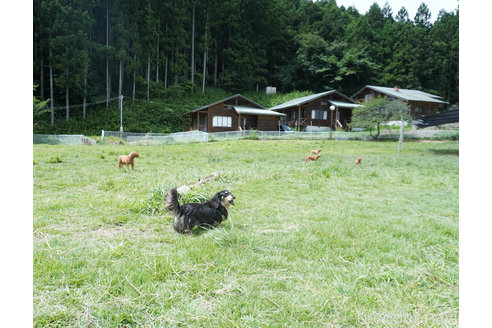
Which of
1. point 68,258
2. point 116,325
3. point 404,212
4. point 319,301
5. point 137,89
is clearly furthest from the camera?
point 137,89

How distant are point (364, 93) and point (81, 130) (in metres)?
31.8

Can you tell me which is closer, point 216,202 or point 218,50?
point 216,202

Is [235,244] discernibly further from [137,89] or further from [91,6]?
[91,6]

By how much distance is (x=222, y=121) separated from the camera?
26.3 meters

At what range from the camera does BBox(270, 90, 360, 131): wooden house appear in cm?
2970

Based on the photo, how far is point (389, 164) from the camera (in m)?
9.62

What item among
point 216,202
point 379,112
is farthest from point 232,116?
point 216,202

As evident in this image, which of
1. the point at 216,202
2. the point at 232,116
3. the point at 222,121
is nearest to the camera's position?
the point at 216,202

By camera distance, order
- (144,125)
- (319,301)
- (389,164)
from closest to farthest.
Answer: (319,301), (389,164), (144,125)

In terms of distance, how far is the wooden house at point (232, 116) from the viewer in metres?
25.8

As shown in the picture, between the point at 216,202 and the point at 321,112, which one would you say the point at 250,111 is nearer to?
the point at 321,112

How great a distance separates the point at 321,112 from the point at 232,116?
1007 cm
